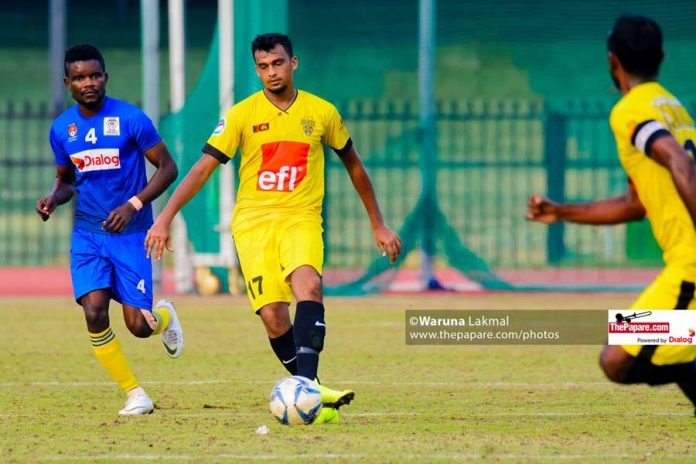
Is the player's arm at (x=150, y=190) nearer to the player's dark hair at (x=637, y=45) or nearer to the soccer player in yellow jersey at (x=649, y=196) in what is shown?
the soccer player in yellow jersey at (x=649, y=196)

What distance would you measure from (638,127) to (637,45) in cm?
45

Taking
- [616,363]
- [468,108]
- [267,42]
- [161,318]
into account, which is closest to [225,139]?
[267,42]

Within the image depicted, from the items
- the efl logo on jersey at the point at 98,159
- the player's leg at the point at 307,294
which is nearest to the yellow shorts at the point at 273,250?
the player's leg at the point at 307,294

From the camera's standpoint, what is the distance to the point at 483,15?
1988 cm

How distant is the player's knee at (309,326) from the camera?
27.3 feet

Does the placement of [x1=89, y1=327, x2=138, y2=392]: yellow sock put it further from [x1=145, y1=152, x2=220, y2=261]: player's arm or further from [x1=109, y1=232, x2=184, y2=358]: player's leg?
[x1=145, y1=152, x2=220, y2=261]: player's arm

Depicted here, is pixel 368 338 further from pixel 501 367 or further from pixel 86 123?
pixel 86 123

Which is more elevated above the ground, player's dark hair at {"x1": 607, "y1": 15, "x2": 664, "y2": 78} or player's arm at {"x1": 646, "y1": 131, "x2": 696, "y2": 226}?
player's dark hair at {"x1": 607, "y1": 15, "x2": 664, "y2": 78}

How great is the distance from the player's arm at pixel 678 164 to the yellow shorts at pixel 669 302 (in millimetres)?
389

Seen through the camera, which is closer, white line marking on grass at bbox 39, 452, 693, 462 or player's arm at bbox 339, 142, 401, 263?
white line marking on grass at bbox 39, 452, 693, 462

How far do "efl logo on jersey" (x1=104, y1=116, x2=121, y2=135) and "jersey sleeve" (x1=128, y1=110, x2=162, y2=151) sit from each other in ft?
0.23

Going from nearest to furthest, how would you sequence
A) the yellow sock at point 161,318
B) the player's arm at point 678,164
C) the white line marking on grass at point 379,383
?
the player's arm at point 678,164 → the yellow sock at point 161,318 → the white line marking on grass at point 379,383

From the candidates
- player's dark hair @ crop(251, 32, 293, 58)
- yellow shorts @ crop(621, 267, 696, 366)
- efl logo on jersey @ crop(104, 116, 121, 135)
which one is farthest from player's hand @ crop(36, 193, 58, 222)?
yellow shorts @ crop(621, 267, 696, 366)

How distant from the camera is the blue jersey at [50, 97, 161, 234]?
9.23 metres
